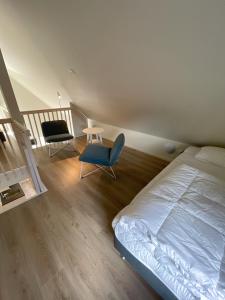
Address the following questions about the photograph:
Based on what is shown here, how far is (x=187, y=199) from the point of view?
116 centimetres

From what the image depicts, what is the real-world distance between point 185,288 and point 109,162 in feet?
5.42

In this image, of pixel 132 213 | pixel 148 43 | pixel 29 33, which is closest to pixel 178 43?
pixel 148 43

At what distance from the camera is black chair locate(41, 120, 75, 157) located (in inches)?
126

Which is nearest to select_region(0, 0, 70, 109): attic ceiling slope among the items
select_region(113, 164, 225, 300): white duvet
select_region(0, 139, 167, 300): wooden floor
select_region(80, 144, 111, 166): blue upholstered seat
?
select_region(80, 144, 111, 166): blue upholstered seat

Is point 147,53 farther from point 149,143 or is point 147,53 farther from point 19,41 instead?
point 19,41

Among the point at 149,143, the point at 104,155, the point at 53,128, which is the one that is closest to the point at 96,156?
the point at 104,155

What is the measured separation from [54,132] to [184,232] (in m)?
3.25

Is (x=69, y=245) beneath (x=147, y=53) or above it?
beneath

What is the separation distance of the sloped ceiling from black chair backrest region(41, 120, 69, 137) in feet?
3.89

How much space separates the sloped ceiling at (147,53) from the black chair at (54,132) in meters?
1.19

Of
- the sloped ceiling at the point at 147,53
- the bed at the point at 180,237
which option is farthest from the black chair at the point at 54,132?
the bed at the point at 180,237

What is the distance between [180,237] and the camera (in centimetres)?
91

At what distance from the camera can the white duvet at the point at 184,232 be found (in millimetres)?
765

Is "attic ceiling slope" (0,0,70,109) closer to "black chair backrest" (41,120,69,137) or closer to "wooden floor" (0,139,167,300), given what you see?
"black chair backrest" (41,120,69,137)
